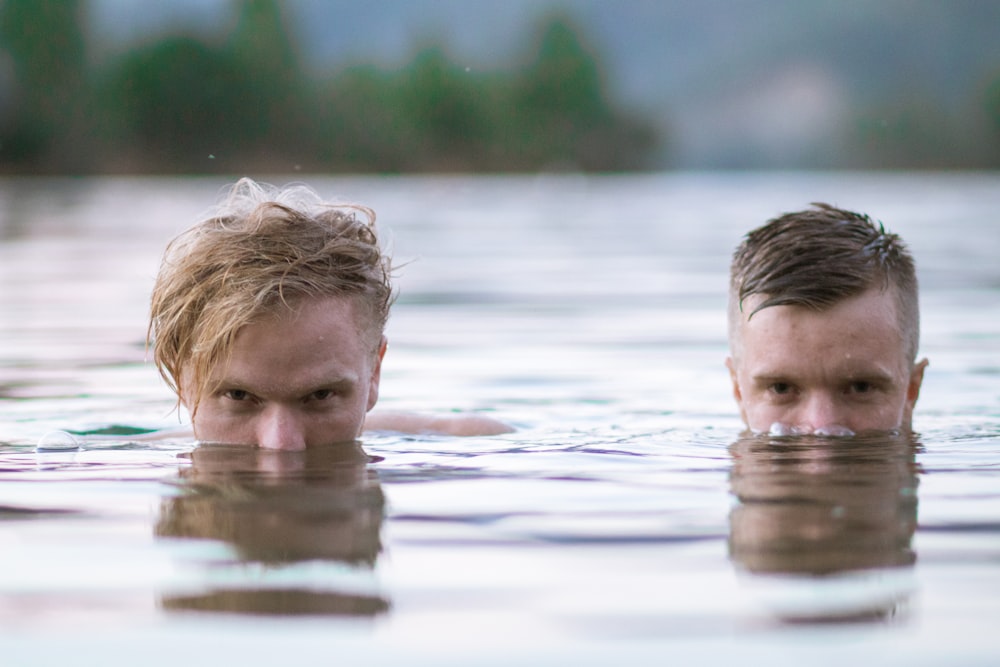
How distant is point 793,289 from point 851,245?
1.07 feet

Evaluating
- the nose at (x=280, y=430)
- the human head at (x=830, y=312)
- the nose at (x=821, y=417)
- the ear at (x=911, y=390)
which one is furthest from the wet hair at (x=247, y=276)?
the ear at (x=911, y=390)

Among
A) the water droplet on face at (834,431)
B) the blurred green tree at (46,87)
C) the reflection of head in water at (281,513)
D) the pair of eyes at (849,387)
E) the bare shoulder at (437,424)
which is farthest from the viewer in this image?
the blurred green tree at (46,87)

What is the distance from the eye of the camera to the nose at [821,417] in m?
4.49

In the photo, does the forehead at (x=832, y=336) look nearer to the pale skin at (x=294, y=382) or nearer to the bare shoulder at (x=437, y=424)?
the bare shoulder at (x=437, y=424)

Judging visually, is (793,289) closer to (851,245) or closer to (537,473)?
(851,245)

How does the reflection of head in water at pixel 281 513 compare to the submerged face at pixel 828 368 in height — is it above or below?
below

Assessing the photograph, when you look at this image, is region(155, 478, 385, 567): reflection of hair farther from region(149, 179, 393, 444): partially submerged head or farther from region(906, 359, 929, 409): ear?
region(906, 359, 929, 409): ear

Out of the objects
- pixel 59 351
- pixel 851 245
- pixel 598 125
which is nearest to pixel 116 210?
pixel 59 351

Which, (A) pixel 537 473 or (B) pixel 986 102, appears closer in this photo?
(A) pixel 537 473

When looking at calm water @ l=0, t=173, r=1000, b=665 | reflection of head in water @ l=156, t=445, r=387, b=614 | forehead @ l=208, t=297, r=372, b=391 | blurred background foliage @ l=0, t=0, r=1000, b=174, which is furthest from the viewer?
blurred background foliage @ l=0, t=0, r=1000, b=174

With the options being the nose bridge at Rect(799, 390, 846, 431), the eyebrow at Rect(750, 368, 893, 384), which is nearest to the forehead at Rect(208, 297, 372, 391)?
the eyebrow at Rect(750, 368, 893, 384)

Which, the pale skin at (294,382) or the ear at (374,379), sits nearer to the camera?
the pale skin at (294,382)

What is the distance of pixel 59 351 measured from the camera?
8.31 m

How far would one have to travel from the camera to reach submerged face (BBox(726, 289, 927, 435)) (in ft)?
14.8
